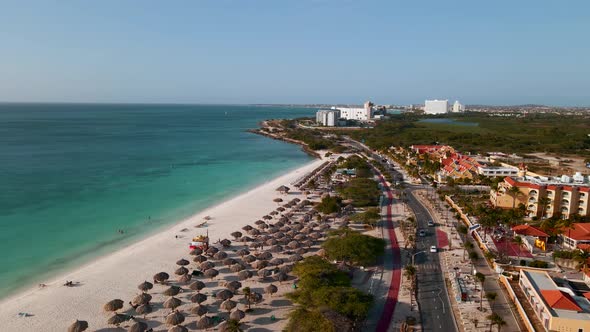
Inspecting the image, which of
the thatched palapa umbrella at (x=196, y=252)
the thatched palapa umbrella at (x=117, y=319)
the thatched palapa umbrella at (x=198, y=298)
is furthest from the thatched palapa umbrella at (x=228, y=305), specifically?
the thatched palapa umbrella at (x=196, y=252)

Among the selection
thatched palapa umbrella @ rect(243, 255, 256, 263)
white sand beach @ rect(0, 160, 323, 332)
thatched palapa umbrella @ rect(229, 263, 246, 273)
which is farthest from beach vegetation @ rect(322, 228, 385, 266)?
thatched palapa umbrella @ rect(229, 263, 246, 273)

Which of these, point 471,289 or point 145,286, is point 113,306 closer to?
point 145,286

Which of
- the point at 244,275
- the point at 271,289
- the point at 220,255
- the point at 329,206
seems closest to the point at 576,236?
the point at 329,206

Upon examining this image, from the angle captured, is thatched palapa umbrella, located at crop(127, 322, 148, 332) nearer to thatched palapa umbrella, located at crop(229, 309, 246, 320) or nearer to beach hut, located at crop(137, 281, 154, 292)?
beach hut, located at crop(137, 281, 154, 292)

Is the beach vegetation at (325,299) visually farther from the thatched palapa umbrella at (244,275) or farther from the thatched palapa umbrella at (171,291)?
the thatched palapa umbrella at (171,291)

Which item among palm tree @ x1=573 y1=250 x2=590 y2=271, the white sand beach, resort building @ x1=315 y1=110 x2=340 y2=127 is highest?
resort building @ x1=315 y1=110 x2=340 y2=127

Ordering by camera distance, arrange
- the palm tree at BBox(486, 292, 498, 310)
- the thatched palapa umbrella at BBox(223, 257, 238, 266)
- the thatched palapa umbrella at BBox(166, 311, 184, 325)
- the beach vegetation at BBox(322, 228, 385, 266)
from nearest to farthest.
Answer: the thatched palapa umbrella at BBox(166, 311, 184, 325), the palm tree at BBox(486, 292, 498, 310), the beach vegetation at BBox(322, 228, 385, 266), the thatched palapa umbrella at BBox(223, 257, 238, 266)
